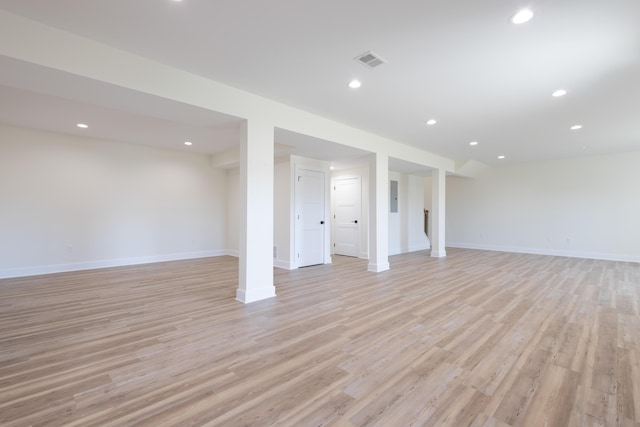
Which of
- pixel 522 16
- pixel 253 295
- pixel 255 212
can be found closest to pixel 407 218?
pixel 255 212

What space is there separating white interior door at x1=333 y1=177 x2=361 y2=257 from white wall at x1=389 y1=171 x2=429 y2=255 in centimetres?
112

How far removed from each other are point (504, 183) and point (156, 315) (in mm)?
9553

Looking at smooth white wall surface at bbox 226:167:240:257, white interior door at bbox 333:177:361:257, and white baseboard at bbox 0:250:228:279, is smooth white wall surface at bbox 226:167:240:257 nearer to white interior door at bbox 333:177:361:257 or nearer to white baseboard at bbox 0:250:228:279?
white baseboard at bbox 0:250:228:279

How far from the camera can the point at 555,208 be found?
25.5 ft

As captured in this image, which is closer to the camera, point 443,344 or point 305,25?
point 305,25

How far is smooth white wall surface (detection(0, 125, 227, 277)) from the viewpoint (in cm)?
489

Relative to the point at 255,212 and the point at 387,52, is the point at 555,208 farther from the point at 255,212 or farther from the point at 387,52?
the point at 255,212

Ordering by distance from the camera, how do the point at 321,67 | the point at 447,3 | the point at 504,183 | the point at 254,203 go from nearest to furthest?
the point at 447,3, the point at 321,67, the point at 254,203, the point at 504,183

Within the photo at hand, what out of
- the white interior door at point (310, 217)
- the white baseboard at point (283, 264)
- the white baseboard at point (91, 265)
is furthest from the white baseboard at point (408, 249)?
the white baseboard at point (91, 265)

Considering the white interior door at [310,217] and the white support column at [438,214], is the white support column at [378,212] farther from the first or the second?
the white support column at [438,214]

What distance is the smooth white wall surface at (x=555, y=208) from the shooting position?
688 cm

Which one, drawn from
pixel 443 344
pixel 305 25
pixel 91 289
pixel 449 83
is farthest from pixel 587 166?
pixel 91 289

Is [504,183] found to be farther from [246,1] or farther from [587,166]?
[246,1]

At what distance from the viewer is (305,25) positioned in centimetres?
227
